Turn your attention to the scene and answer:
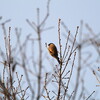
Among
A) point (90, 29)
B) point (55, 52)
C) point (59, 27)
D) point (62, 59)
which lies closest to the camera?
point (59, 27)

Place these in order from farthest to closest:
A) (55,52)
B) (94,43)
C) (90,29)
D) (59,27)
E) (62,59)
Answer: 1. (55,52)
2. (90,29)
3. (94,43)
4. (62,59)
5. (59,27)

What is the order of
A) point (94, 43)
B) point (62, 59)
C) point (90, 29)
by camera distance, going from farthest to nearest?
1. point (90, 29)
2. point (94, 43)
3. point (62, 59)

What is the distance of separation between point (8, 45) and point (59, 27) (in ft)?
3.04

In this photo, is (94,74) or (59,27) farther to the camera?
(94,74)

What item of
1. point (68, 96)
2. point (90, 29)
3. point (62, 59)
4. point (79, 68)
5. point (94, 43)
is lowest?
point (68, 96)

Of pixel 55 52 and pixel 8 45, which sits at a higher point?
pixel 55 52

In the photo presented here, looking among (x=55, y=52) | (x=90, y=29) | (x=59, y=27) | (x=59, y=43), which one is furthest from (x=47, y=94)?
(x=55, y=52)

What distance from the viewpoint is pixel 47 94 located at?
12.6 ft

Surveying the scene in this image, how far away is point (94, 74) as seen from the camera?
4.22 m

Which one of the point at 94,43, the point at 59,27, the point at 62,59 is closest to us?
the point at 59,27

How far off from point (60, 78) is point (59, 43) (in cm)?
57

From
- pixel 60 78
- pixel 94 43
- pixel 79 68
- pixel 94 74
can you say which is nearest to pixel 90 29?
pixel 94 43

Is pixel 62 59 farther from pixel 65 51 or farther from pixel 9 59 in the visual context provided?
pixel 9 59

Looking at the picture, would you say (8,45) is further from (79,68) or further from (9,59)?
(79,68)
